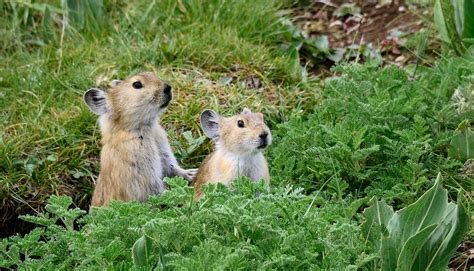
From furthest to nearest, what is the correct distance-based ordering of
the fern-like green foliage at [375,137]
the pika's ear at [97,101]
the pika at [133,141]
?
the pika's ear at [97,101] → the pika at [133,141] → the fern-like green foliage at [375,137]

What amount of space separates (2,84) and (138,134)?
212 centimetres

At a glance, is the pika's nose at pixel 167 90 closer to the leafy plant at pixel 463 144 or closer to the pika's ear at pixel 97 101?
the pika's ear at pixel 97 101

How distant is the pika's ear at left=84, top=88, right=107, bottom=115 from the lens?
22.9 ft

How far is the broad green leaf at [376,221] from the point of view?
500cm

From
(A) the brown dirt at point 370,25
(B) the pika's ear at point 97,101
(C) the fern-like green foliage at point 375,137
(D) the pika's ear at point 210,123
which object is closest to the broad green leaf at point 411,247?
(C) the fern-like green foliage at point 375,137

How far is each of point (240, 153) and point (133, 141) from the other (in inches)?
34.1

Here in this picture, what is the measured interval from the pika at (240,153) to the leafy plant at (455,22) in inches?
87.8

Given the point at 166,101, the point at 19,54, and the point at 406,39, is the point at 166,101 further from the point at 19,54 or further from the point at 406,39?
the point at 406,39

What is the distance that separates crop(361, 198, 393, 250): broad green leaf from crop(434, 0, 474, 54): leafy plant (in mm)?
2917

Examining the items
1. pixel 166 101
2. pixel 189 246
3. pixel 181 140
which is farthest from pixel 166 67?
pixel 189 246

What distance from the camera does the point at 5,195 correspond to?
7270 millimetres

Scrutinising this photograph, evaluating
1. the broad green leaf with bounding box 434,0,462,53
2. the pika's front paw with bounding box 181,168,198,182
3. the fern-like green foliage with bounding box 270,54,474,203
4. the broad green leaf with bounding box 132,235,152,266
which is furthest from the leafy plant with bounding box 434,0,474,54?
the broad green leaf with bounding box 132,235,152,266

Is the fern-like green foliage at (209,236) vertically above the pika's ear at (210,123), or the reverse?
the fern-like green foliage at (209,236)

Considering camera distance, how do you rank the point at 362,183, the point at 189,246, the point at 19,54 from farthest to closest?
the point at 19,54 → the point at 362,183 → the point at 189,246
